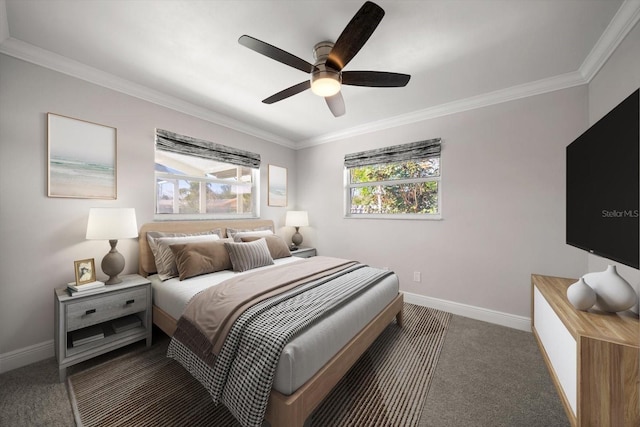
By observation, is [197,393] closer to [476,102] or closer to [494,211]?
[494,211]

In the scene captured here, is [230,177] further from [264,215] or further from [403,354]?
[403,354]

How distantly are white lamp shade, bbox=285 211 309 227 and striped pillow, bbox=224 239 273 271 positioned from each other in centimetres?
136

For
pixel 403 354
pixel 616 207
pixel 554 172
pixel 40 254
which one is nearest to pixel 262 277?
pixel 403 354

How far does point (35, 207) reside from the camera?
2.01 m

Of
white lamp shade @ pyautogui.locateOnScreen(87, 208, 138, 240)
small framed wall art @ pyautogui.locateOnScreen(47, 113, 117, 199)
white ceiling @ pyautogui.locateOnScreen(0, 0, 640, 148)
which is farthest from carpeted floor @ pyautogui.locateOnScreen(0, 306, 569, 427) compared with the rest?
white ceiling @ pyautogui.locateOnScreen(0, 0, 640, 148)

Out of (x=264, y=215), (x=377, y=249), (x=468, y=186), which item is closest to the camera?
(x=468, y=186)

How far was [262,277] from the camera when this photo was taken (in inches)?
83.8

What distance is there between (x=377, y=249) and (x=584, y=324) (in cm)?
243

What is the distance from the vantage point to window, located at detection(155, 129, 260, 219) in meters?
2.91

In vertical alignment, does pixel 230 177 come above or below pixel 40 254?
above

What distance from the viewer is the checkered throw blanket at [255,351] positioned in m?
1.20

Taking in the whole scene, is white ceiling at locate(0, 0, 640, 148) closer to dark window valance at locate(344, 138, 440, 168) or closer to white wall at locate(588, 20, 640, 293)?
white wall at locate(588, 20, 640, 293)

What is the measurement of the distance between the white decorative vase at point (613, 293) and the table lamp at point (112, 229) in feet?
11.0

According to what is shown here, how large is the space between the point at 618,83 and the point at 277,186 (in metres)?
3.88
